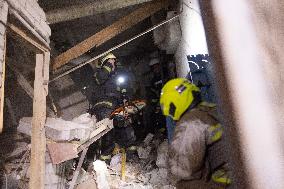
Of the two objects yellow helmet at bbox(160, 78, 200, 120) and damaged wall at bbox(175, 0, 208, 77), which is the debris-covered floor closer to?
damaged wall at bbox(175, 0, 208, 77)

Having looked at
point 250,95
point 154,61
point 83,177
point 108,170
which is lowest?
point 83,177

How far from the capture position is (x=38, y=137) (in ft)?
13.3

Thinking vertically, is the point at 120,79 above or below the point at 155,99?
above

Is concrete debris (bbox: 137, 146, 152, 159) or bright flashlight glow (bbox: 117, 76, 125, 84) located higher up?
bright flashlight glow (bbox: 117, 76, 125, 84)

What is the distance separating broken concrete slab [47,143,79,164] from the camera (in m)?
5.32

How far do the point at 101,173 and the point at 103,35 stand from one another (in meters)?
3.53

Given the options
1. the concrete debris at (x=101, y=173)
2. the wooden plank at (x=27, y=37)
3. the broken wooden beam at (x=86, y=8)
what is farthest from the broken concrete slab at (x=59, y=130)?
the broken wooden beam at (x=86, y=8)

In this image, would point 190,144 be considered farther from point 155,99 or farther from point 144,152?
point 155,99

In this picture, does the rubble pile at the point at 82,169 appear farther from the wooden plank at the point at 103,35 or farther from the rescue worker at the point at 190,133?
the rescue worker at the point at 190,133

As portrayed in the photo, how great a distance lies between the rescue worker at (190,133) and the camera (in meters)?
2.74

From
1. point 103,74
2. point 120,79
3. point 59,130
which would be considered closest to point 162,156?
point 120,79

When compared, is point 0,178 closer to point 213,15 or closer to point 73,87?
point 73,87

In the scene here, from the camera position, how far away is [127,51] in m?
10.5

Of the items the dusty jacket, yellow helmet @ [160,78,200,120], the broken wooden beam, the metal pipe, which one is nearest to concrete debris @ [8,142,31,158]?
the broken wooden beam
